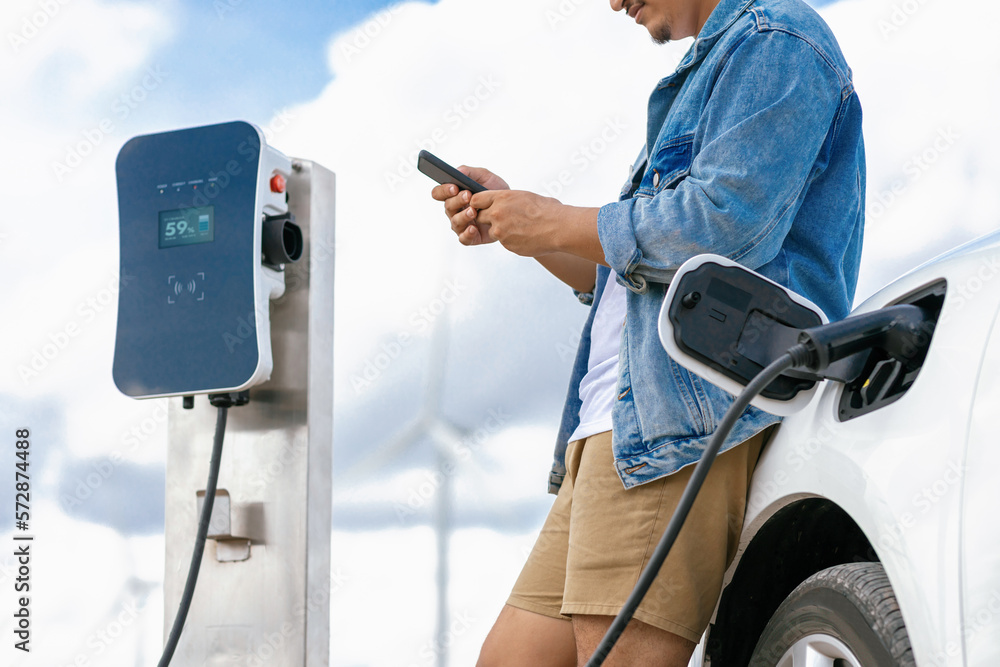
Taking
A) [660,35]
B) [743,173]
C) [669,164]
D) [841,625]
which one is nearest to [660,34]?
[660,35]

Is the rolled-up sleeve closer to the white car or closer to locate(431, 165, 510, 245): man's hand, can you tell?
the white car

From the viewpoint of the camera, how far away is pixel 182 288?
143 cm

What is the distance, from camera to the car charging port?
1434 mm

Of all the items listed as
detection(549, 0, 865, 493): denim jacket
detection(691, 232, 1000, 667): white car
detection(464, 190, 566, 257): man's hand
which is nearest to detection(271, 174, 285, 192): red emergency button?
detection(464, 190, 566, 257): man's hand

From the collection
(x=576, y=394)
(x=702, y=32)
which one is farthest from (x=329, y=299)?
(x=702, y=32)

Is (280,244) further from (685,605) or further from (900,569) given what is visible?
(900,569)

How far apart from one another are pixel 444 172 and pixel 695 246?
399 mm

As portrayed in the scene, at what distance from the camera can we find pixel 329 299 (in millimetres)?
1545

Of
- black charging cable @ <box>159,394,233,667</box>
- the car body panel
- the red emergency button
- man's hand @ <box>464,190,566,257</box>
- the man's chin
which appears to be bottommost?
black charging cable @ <box>159,394,233,667</box>

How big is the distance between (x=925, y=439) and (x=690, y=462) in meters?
0.27

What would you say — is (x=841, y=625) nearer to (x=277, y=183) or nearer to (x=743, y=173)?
(x=743, y=173)

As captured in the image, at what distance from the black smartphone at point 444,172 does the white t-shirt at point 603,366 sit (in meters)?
0.21

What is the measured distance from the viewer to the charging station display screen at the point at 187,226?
1.43 meters

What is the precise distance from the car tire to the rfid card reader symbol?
0.97m
